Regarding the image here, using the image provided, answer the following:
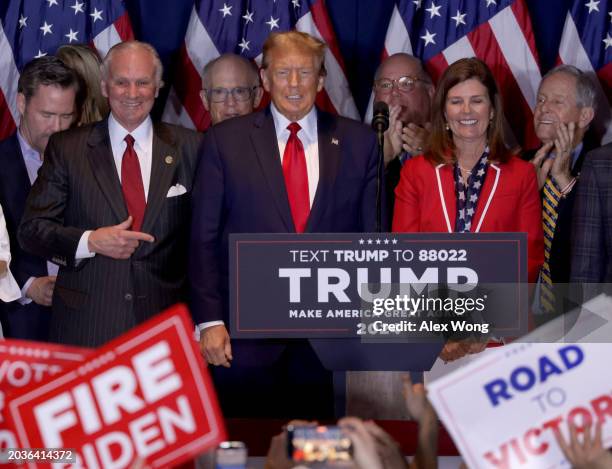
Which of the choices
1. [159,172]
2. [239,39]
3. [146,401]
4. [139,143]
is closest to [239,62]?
[239,39]

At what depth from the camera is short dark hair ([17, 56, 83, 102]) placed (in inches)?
175

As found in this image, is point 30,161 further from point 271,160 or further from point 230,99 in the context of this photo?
point 271,160

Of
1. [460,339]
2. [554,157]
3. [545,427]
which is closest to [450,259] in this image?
[460,339]

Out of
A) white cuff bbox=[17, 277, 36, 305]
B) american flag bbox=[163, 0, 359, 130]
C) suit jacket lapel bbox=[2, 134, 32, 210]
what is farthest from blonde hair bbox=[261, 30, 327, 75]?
american flag bbox=[163, 0, 359, 130]

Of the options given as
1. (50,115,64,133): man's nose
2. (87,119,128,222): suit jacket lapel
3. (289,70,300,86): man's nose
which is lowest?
(87,119,128,222): suit jacket lapel

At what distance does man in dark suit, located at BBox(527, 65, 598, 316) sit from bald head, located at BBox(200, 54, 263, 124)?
1.25 meters

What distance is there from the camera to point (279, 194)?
145 inches

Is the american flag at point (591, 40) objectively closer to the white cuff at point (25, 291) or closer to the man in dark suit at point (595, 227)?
the man in dark suit at point (595, 227)

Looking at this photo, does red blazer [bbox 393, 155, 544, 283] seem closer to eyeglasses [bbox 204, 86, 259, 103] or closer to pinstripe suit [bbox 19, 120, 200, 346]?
pinstripe suit [bbox 19, 120, 200, 346]

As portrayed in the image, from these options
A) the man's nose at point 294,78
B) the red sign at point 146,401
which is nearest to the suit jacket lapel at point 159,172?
the man's nose at point 294,78

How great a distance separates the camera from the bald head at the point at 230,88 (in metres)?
4.80

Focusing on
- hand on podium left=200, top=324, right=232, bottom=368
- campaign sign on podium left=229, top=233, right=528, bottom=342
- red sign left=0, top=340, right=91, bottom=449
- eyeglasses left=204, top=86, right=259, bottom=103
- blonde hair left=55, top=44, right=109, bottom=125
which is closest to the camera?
red sign left=0, top=340, right=91, bottom=449

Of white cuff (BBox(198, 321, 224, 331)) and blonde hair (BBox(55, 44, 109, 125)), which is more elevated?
blonde hair (BBox(55, 44, 109, 125))

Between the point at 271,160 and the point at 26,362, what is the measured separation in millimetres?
1652
